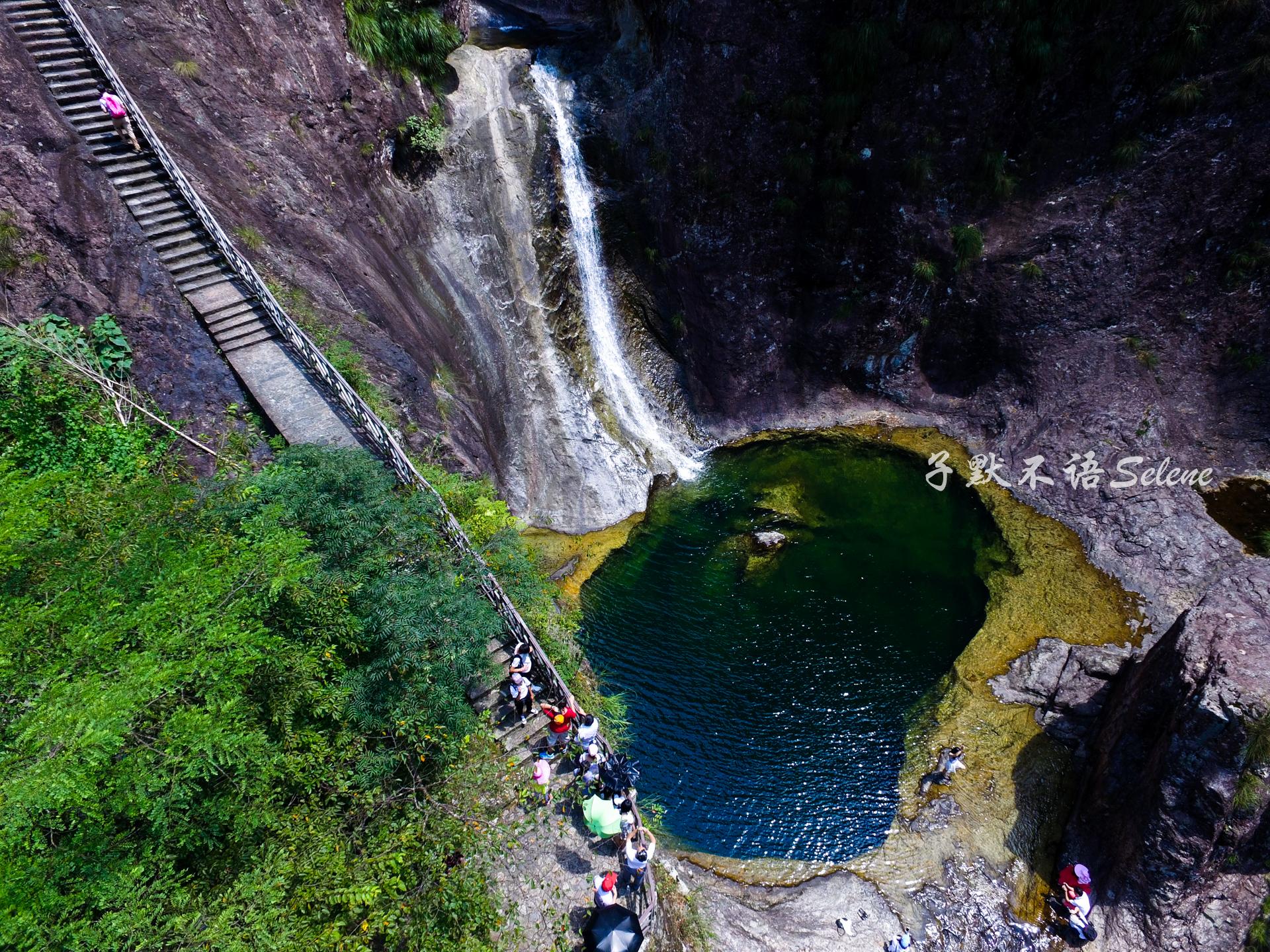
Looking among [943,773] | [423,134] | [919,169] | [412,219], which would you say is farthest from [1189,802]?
[423,134]

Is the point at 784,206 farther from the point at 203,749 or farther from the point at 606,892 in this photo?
the point at 203,749

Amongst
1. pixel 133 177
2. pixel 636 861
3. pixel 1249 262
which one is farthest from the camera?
pixel 1249 262

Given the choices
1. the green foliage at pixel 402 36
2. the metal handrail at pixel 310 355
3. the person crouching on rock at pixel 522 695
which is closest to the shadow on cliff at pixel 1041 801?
the metal handrail at pixel 310 355

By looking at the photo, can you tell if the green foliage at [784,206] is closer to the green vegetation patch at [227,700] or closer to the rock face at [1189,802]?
the rock face at [1189,802]

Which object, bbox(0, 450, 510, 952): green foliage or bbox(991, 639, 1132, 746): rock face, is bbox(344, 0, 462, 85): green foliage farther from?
bbox(991, 639, 1132, 746): rock face

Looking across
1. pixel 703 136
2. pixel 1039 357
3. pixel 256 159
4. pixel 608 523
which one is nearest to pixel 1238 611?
pixel 1039 357

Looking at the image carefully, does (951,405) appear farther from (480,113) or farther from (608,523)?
(480,113)
